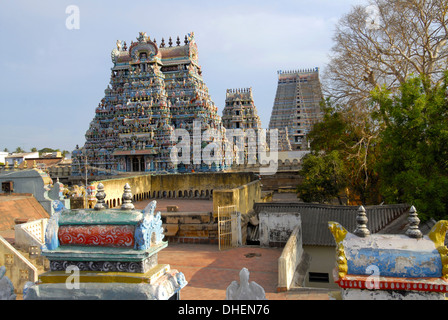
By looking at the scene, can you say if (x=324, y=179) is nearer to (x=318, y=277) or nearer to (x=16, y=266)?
(x=318, y=277)

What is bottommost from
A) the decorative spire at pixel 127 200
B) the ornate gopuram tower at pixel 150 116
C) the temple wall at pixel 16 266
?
the temple wall at pixel 16 266

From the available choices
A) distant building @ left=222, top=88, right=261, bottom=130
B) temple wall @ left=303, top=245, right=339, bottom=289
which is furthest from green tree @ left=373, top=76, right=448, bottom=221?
distant building @ left=222, top=88, right=261, bottom=130

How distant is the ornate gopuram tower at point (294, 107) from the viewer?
2422 inches

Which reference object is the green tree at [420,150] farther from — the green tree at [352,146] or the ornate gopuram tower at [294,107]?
the ornate gopuram tower at [294,107]

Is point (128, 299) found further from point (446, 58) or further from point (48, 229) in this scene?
point (446, 58)

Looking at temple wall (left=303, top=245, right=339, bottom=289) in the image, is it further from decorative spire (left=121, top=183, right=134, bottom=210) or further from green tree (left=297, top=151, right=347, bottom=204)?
decorative spire (left=121, top=183, right=134, bottom=210)

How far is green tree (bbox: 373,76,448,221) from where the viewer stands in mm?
10047

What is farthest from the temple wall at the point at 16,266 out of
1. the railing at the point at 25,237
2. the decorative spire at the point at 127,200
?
the decorative spire at the point at 127,200

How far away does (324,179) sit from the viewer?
61.7 ft

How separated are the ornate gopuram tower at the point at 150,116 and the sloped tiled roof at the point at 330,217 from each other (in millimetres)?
23830

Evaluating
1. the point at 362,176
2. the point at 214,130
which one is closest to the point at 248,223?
the point at 362,176

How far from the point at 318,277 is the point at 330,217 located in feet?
6.79

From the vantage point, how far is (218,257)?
37.2ft
